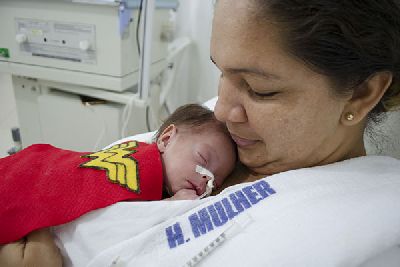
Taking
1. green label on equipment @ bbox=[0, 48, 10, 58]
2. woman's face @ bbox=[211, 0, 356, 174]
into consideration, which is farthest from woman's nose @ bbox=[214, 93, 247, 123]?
green label on equipment @ bbox=[0, 48, 10, 58]

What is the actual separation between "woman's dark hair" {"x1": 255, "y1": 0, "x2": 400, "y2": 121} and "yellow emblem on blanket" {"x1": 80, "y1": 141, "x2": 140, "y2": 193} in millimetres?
470

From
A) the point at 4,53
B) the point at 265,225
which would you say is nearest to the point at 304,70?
the point at 265,225

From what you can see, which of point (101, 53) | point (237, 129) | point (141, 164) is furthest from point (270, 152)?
point (101, 53)

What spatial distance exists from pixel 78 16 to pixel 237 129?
1180mm

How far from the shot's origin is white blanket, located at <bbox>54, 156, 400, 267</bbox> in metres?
0.63

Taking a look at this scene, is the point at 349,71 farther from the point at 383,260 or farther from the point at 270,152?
the point at 383,260

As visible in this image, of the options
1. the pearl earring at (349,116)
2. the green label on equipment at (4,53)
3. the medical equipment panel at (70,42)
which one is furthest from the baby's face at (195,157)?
the green label on equipment at (4,53)

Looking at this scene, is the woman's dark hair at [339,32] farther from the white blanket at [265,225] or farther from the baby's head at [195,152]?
the baby's head at [195,152]

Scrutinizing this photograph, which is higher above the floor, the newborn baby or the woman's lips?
the woman's lips

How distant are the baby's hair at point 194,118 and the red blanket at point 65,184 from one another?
159mm

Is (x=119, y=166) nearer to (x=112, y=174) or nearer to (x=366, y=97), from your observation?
(x=112, y=174)

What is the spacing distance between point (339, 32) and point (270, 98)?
0.18 metres

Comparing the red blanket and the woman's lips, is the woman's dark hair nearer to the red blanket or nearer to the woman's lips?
the woman's lips

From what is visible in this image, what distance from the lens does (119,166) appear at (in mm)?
860
